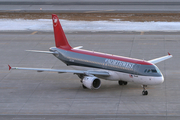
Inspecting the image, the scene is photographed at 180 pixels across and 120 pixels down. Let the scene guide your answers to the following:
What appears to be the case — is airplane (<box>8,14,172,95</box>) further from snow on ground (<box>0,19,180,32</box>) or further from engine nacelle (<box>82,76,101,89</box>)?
snow on ground (<box>0,19,180,32</box>)

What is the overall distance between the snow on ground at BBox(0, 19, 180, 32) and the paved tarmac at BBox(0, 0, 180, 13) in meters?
11.0

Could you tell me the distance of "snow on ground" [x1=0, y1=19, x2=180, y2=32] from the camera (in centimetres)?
6812

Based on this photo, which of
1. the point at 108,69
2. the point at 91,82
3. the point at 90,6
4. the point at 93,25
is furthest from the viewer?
the point at 90,6

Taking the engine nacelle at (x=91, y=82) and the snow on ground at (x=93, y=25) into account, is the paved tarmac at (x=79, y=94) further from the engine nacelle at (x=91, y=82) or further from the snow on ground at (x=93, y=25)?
the snow on ground at (x=93, y=25)

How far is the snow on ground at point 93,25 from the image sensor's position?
6812 centimetres

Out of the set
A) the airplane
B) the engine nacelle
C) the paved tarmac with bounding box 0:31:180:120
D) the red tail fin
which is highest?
the red tail fin

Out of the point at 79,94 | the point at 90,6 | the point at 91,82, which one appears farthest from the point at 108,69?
the point at 90,6

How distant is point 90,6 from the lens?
91500 millimetres

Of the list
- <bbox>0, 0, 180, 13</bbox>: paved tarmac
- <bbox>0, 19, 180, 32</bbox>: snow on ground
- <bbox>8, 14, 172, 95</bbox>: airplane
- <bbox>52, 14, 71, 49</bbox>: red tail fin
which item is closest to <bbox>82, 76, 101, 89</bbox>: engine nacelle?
<bbox>8, 14, 172, 95</bbox>: airplane

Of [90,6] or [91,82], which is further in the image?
[90,6]

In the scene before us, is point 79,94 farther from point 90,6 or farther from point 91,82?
point 90,6

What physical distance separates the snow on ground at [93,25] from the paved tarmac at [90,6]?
1101 centimetres

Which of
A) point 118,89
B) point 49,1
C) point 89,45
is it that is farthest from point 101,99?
point 49,1

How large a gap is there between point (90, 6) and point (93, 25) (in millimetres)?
20967
